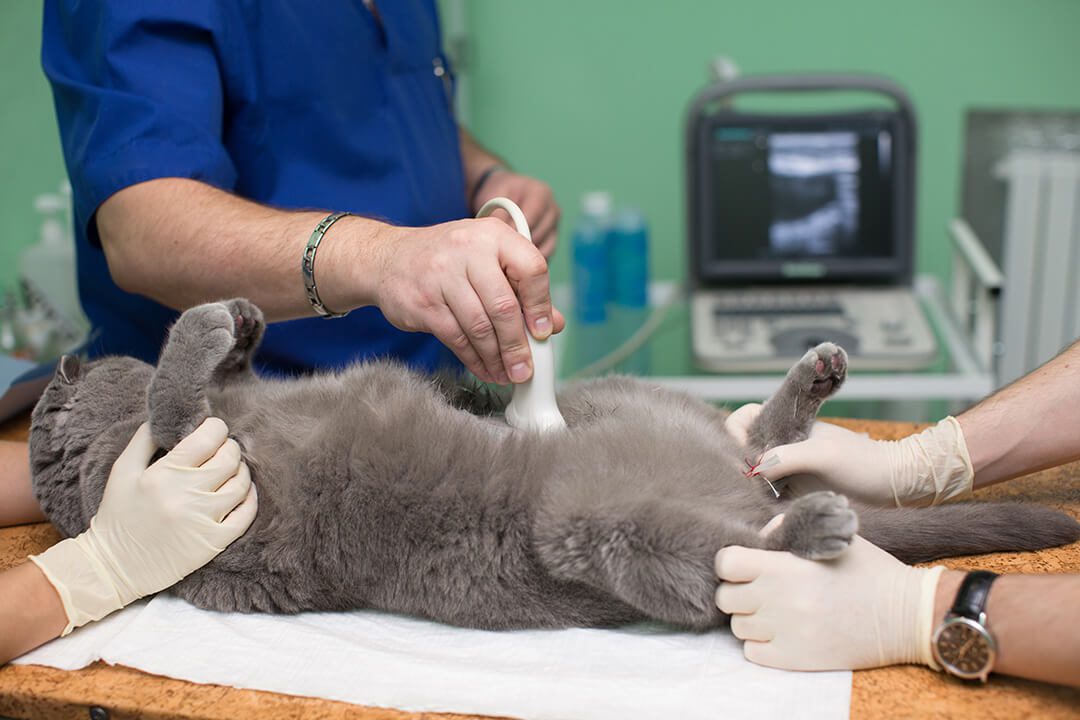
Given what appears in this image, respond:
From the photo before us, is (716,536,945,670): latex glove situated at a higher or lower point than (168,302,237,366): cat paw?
lower

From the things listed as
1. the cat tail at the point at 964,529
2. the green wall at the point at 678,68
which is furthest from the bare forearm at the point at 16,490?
the green wall at the point at 678,68

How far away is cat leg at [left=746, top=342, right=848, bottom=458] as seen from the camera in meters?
1.14

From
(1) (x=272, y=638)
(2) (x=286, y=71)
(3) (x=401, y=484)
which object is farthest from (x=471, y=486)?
(2) (x=286, y=71)

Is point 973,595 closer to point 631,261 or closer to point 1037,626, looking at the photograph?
point 1037,626

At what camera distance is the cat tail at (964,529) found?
3.34 feet

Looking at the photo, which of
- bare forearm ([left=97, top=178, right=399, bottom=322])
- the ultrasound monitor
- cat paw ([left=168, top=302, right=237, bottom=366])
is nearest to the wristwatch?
bare forearm ([left=97, top=178, right=399, bottom=322])

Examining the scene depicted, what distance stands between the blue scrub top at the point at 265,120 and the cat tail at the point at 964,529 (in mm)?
730

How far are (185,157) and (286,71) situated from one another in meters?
0.25

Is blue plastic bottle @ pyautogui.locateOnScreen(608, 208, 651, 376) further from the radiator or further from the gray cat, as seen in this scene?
the gray cat

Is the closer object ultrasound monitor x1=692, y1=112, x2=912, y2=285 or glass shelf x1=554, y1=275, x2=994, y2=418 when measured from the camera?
glass shelf x1=554, y1=275, x2=994, y2=418

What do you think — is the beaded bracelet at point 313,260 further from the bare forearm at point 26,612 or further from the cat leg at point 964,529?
the cat leg at point 964,529

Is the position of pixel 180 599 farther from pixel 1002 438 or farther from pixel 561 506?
pixel 1002 438

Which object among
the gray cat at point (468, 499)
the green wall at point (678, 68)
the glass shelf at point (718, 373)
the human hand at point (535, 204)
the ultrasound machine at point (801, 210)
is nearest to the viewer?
the gray cat at point (468, 499)

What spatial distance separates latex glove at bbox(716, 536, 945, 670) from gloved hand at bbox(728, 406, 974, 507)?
217 mm
